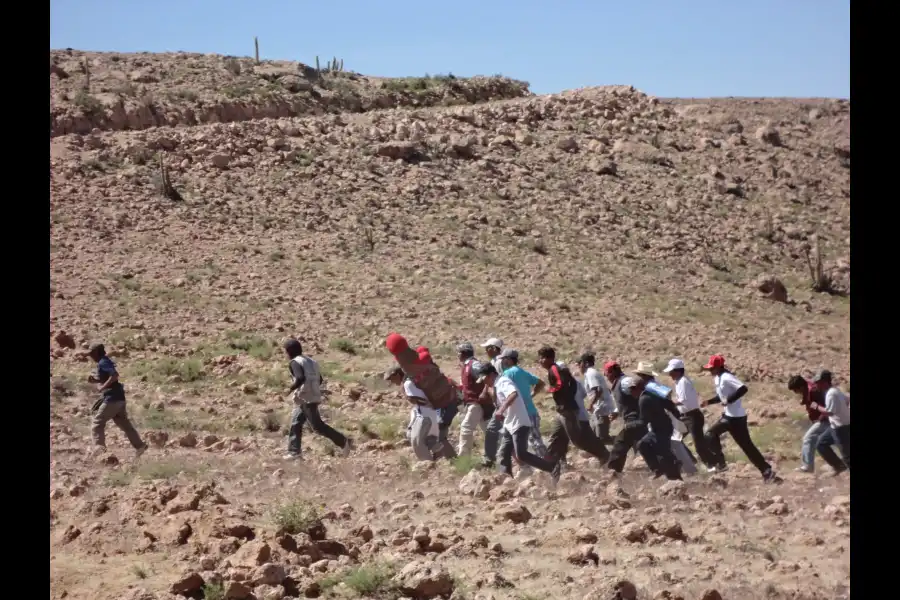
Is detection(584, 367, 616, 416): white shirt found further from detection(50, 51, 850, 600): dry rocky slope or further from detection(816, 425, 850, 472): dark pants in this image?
detection(816, 425, 850, 472): dark pants

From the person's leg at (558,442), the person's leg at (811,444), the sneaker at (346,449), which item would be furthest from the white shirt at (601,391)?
the sneaker at (346,449)

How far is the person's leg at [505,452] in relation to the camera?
9641 millimetres

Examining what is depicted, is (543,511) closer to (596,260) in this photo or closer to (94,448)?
(94,448)

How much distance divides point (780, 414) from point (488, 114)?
21146 mm

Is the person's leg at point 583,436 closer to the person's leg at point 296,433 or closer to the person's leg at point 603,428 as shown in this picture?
the person's leg at point 603,428

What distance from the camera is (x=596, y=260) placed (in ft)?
82.8

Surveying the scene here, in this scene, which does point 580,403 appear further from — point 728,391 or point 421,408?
point 421,408

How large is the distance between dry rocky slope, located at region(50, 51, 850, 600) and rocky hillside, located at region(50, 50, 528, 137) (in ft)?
0.48

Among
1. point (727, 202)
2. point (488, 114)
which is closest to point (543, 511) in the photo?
point (727, 202)

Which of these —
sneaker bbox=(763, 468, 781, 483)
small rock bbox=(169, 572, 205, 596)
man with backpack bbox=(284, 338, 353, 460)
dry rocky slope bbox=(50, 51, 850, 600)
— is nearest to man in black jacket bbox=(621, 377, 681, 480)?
dry rocky slope bbox=(50, 51, 850, 600)

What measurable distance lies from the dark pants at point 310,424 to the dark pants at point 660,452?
133 inches

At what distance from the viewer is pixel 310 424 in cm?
1112

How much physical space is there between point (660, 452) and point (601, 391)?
1.39 meters

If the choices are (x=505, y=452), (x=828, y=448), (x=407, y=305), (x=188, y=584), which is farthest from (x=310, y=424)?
(x=407, y=305)
